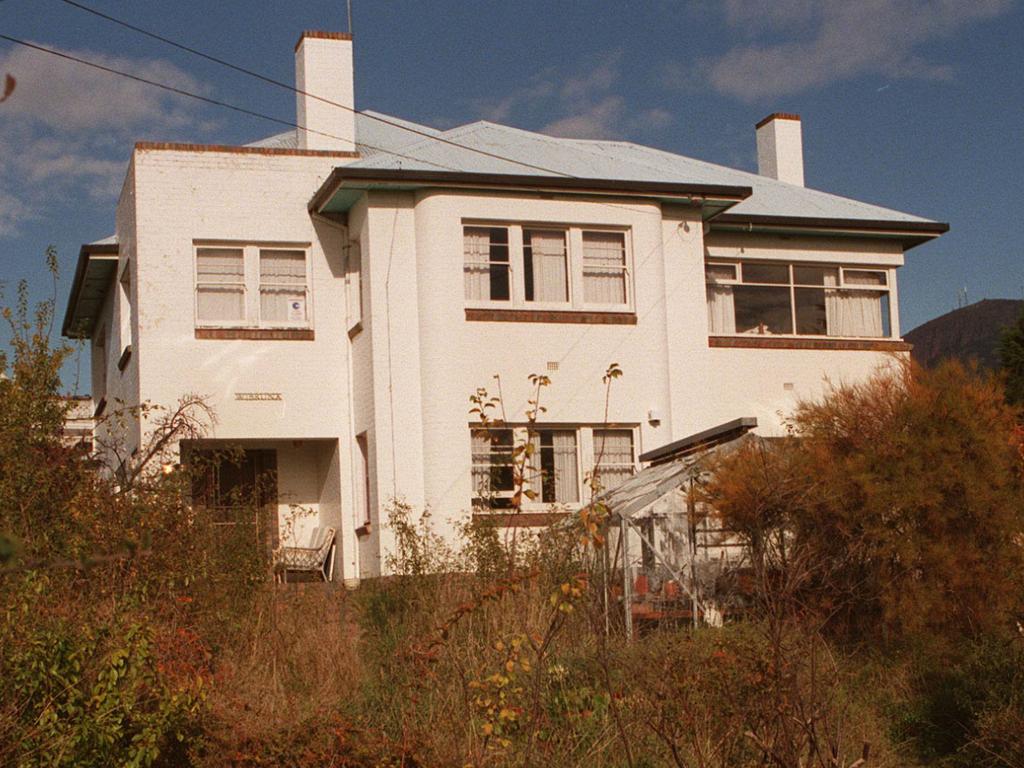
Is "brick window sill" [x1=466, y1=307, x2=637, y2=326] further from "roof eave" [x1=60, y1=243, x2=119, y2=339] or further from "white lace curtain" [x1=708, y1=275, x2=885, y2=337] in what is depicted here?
"roof eave" [x1=60, y1=243, x2=119, y2=339]

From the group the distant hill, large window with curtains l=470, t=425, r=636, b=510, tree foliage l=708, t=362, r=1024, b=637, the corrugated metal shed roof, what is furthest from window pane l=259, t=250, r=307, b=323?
the distant hill

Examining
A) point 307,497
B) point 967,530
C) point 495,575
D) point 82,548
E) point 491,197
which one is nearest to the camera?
point 82,548

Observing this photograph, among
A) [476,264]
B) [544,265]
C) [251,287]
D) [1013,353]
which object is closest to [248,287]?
[251,287]

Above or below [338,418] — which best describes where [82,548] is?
→ below

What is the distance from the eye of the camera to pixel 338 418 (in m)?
21.4

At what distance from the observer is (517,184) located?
2047 cm

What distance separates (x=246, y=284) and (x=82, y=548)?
36.1 feet

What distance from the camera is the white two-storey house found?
65.9ft

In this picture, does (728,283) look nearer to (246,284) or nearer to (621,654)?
(246,284)

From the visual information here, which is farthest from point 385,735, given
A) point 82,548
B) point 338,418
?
point 338,418

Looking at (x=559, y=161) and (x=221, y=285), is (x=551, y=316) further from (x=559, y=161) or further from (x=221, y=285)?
(x=221, y=285)

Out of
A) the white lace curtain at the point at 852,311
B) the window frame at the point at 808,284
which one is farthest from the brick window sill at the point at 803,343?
the white lace curtain at the point at 852,311

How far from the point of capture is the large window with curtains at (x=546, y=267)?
67.7 feet

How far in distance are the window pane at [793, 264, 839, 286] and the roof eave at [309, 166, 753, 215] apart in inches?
98.2
